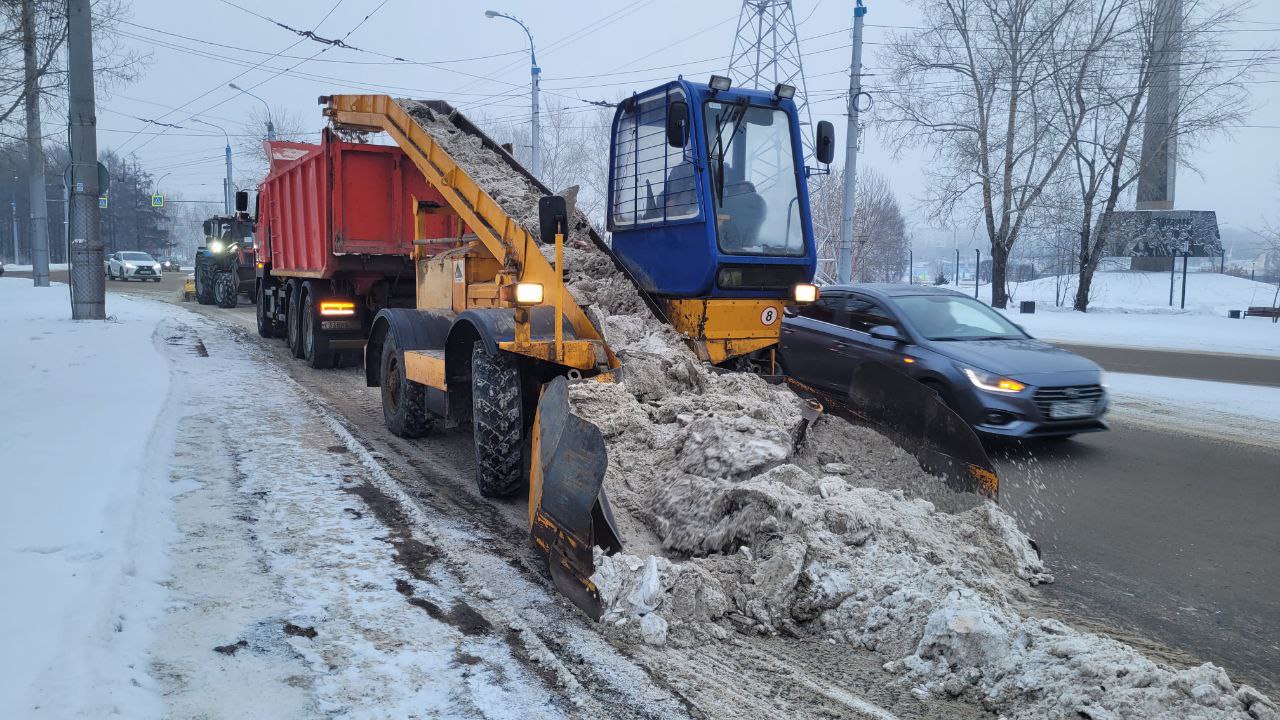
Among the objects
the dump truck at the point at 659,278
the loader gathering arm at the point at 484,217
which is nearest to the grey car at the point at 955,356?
the dump truck at the point at 659,278

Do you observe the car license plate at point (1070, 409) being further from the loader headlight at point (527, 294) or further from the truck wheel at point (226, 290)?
the truck wheel at point (226, 290)

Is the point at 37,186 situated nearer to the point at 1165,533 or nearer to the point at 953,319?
the point at 953,319

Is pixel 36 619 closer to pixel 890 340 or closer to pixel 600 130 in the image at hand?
pixel 890 340

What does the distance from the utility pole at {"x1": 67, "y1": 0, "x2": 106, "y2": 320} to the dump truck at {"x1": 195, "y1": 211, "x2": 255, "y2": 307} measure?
262 inches

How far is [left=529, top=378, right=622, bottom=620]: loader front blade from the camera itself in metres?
4.01

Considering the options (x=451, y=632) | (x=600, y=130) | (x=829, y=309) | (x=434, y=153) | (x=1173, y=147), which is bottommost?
(x=451, y=632)

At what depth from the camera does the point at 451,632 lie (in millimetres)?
3771

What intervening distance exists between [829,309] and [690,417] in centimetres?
478

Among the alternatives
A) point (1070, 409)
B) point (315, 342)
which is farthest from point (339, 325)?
point (1070, 409)

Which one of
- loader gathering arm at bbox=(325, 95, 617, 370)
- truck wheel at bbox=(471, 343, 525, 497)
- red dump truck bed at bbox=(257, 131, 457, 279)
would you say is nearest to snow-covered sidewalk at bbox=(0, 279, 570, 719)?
truck wheel at bbox=(471, 343, 525, 497)

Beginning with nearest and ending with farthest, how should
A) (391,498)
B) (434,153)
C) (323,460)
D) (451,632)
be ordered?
(451,632) < (391,498) < (323,460) < (434,153)

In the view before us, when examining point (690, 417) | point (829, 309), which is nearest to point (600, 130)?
point (829, 309)

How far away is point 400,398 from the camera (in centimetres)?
775

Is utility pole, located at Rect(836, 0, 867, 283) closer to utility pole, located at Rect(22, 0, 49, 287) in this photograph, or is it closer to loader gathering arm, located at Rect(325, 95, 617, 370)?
loader gathering arm, located at Rect(325, 95, 617, 370)
